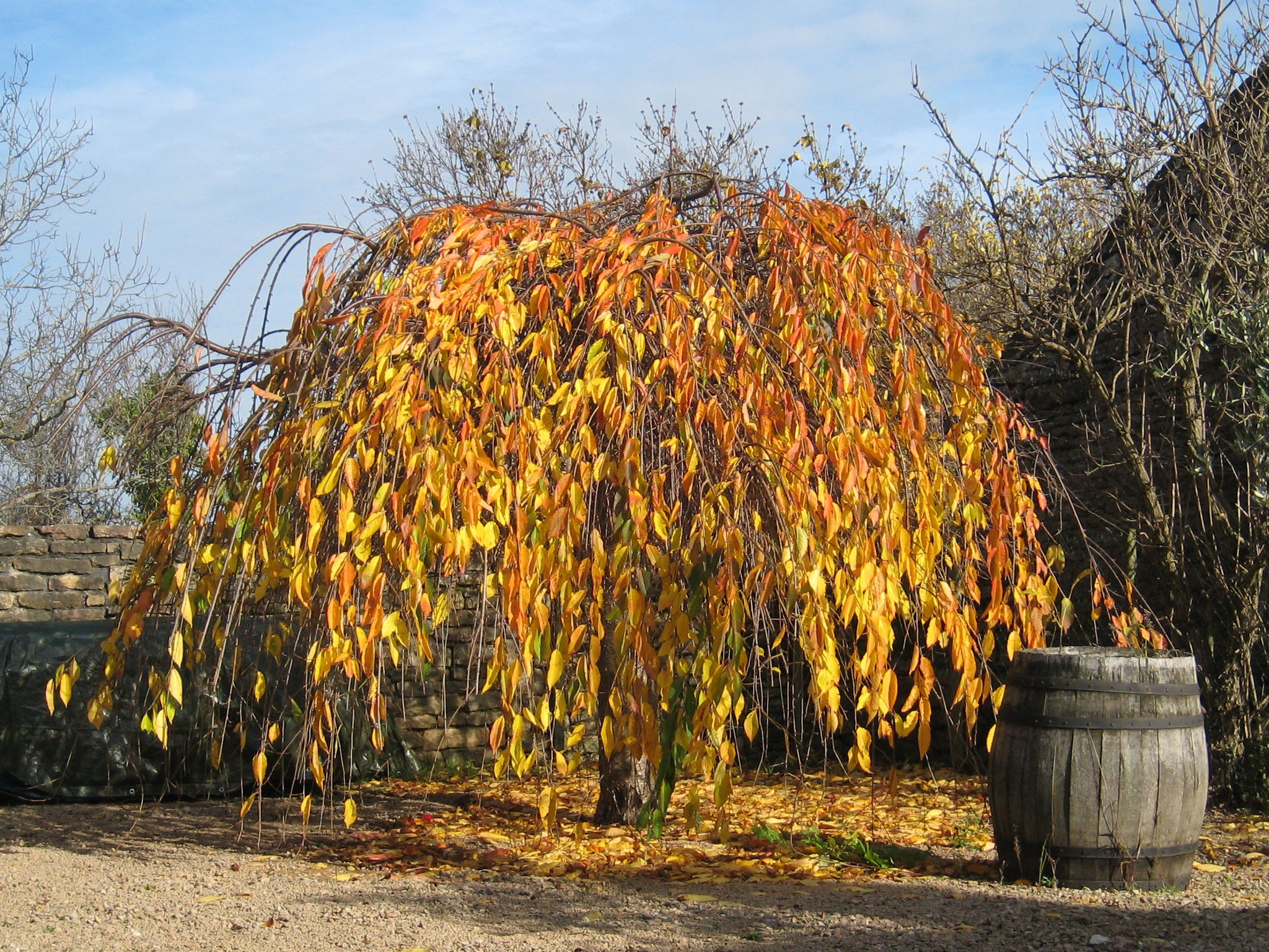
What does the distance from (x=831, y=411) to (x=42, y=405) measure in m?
Result: 7.91

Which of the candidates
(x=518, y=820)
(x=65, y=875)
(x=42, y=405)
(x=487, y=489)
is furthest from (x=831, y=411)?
(x=42, y=405)

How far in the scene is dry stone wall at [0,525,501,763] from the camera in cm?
669

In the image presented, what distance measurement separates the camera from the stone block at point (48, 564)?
304 inches

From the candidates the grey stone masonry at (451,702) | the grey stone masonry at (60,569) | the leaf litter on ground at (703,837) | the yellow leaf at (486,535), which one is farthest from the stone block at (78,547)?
the yellow leaf at (486,535)

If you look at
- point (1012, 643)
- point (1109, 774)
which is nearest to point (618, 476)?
point (1012, 643)

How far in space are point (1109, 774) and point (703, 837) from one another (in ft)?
5.56

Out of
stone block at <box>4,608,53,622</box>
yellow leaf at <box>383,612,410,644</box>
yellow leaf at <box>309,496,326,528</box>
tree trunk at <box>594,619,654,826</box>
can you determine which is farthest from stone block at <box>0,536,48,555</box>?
yellow leaf at <box>383,612,410,644</box>

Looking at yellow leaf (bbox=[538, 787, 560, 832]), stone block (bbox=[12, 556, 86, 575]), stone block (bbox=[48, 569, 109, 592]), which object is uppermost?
stone block (bbox=[12, 556, 86, 575])

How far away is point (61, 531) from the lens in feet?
25.8

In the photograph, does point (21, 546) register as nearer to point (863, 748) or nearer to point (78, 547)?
→ point (78, 547)

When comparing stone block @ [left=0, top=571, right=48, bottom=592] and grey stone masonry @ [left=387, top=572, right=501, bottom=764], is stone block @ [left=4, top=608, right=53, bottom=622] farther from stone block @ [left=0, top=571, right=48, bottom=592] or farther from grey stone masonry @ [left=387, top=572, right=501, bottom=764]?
grey stone masonry @ [left=387, top=572, right=501, bottom=764]

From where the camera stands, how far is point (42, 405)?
9.22 m

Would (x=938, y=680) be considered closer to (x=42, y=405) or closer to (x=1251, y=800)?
(x=1251, y=800)

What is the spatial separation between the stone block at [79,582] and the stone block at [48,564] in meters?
0.04
